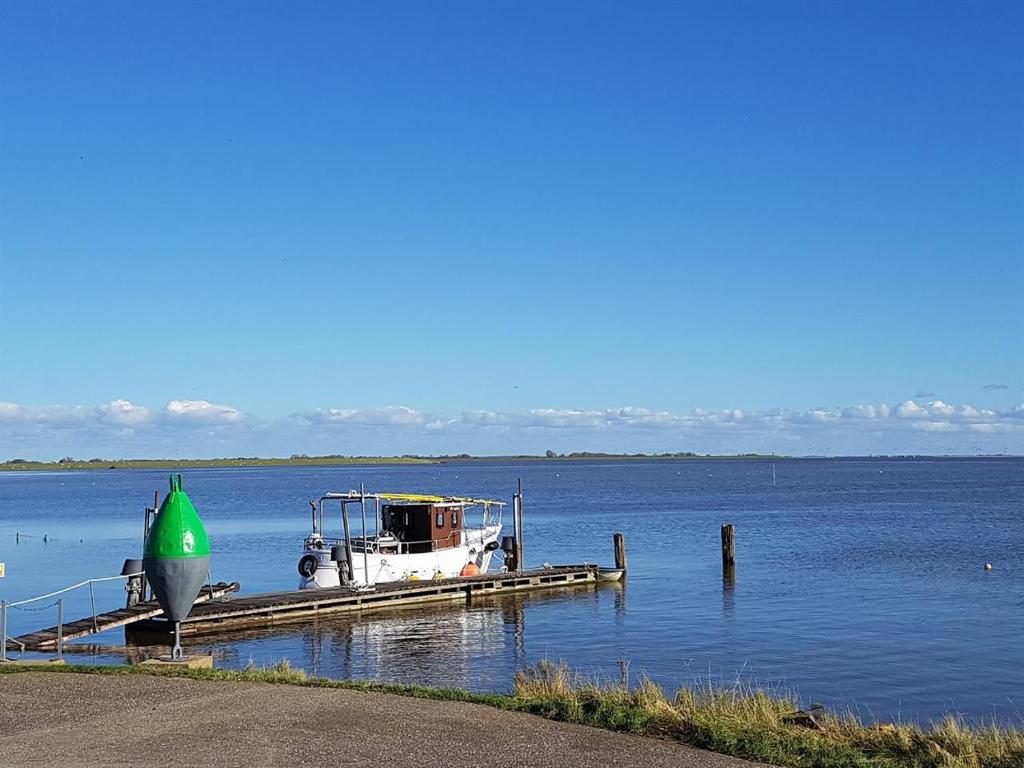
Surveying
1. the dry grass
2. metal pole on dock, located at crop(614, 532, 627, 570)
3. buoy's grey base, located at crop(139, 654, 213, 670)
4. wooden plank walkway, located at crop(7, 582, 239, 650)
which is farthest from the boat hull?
the dry grass

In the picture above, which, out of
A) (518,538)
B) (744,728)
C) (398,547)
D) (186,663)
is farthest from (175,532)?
(518,538)

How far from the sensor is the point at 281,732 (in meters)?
13.4

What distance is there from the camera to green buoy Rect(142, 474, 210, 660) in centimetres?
1916

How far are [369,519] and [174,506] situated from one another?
227ft

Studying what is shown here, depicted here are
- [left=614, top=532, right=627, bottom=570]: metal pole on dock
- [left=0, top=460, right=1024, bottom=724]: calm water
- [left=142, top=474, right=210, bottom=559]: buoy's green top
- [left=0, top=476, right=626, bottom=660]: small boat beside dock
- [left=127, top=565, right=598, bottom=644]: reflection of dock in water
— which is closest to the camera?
[left=142, top=474, right=210, bottom=559]: buoy's green top

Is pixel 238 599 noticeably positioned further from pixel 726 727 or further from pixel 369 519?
pixel 369 519

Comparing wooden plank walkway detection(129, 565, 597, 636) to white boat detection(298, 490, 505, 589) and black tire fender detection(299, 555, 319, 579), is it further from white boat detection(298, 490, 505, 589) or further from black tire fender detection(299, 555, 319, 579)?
black tire fender detection(299, 555, 319, 579)

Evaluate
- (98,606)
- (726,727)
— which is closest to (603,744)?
(726,727)

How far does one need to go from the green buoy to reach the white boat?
18.7 m

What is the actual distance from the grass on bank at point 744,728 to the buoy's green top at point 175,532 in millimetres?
2489

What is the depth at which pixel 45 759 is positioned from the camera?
12.3 meters

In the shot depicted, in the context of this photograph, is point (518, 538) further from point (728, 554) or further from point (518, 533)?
point (728, 554)

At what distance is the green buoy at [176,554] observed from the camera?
62.8 feet

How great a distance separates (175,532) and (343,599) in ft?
57.1
